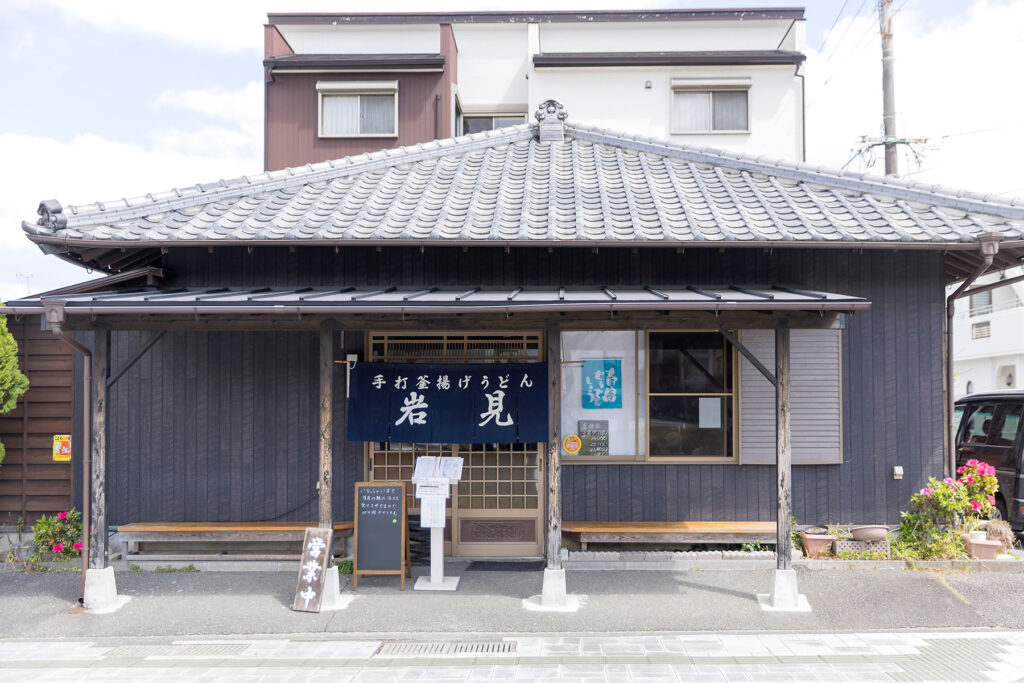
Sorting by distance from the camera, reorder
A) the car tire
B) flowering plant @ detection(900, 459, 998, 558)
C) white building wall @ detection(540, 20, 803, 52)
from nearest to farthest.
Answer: flowering plant @ detection(900, 459, 998, 558) < the car tire < white building wall @ detection(540, 20, 803, 52)

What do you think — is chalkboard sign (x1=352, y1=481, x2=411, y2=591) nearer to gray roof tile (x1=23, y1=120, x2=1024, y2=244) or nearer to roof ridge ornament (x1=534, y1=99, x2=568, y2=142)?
gray roof tile (x1=23, y1=120, x2=1024, y2=244)

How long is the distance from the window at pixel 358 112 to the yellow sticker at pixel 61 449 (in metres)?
9.94

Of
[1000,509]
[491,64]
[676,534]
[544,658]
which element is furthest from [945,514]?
[491,64]

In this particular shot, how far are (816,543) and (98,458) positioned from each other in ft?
28.2

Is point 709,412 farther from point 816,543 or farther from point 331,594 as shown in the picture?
point 331,594

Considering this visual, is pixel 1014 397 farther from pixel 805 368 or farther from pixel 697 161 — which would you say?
pixel 697 161

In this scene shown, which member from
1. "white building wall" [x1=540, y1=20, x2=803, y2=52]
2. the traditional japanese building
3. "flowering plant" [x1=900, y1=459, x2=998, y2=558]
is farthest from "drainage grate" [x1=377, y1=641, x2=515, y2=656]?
"white building wall" [x1=540, y1=20, x2=803, y2=52]

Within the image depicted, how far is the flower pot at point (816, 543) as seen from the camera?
7789mm

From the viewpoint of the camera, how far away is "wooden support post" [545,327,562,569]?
6.74 meters

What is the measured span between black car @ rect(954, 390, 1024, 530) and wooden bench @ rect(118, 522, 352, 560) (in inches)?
371

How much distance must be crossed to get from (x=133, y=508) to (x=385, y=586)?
3.89 metres

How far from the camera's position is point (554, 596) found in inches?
261

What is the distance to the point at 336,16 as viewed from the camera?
57.8 ft

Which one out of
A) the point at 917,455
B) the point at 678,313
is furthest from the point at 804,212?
the point at 917,455
